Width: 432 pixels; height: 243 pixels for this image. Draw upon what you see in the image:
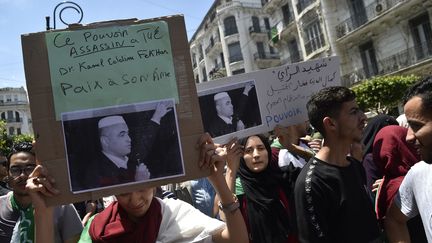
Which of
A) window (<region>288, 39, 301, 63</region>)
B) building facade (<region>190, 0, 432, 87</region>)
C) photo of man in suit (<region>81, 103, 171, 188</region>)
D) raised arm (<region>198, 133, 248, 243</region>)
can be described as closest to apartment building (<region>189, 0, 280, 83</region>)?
building facade (<region>190, 0, 432, 87</region>)

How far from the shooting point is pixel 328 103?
8.70 feet

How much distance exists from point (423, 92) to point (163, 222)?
5.05 feet

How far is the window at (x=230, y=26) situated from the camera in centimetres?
4325

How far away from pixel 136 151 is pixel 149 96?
0.85ft

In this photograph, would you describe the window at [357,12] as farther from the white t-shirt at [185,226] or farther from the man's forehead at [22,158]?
the white t-shirt at [185,226]

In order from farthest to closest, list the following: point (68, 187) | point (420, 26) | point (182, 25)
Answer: point (420, 26) → point (182, 25) → point (68, 187)

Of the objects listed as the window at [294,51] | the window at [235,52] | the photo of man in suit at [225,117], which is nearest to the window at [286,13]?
the window at [294,51]

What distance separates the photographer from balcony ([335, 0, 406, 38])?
2225cm

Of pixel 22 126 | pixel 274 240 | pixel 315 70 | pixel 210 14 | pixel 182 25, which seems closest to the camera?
pixel 182 25

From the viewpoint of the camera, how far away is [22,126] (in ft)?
254

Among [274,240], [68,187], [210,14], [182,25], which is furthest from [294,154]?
[210,14]

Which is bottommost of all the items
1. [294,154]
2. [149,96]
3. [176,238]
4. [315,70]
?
[176,238]

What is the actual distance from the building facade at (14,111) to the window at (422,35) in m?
71.1

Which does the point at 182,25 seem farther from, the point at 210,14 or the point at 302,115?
the point at 210,14
